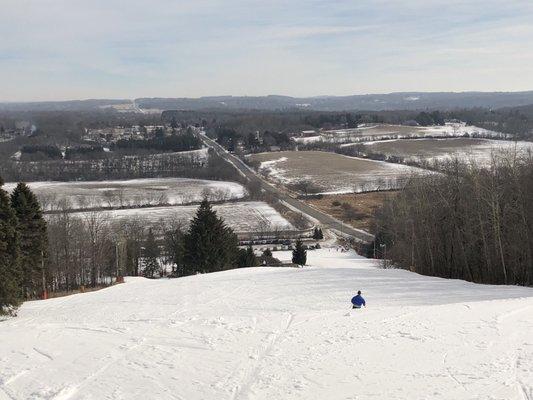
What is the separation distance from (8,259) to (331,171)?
91.4 meters

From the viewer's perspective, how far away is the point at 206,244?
34969 mm

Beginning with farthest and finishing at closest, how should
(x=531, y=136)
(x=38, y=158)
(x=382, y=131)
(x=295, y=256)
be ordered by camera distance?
(x=382, y=131)
(x=531, y=136)
(x=38, y=158)
(x=295, y=256)

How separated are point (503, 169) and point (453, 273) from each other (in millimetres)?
6902

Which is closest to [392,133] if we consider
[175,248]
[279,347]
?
[175,248]

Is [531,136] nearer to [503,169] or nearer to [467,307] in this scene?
[503,169]

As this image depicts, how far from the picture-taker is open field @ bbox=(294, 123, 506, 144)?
15788 centimetres

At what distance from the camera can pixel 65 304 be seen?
73.4ft

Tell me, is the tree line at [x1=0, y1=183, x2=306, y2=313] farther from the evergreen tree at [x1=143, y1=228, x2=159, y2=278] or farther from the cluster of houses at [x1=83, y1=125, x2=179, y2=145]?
the cluster of houses at [x1=83, y1=125, x2=179, y2=145]

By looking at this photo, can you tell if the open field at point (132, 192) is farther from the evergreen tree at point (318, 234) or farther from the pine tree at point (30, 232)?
the pine tree at point (30, 232)

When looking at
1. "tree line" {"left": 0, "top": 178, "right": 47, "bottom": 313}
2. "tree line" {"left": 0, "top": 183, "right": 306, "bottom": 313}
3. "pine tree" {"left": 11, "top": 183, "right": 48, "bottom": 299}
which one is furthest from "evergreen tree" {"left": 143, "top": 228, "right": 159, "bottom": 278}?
"pine tree" {"left": 11, "top": 183, "right": 48, "bottom": 299}

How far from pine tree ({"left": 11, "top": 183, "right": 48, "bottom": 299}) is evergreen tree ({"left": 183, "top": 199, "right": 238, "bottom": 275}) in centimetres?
1011

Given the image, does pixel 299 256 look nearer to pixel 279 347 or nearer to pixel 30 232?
pixel 30 232

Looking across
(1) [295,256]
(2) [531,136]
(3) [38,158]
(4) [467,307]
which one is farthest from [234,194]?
(2) [531,136]

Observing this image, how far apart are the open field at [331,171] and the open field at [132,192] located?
47.2 feet
